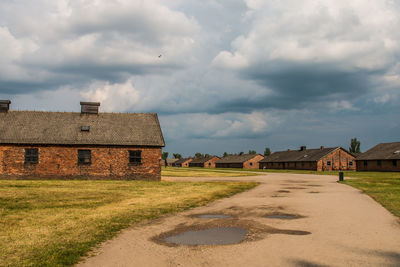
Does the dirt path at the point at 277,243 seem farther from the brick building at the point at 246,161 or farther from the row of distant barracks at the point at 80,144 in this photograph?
the brick building at the point at 246,161

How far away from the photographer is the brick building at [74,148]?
28.4m

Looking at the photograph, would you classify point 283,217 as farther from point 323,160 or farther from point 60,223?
point 323,160

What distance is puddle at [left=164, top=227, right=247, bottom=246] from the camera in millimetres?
7273

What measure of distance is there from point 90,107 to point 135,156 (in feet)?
25.6

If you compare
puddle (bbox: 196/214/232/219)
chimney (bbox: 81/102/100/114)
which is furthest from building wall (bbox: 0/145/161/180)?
puddle (bbox: 196/214/232/219)

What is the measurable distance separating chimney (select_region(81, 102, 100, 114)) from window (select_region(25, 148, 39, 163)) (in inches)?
247

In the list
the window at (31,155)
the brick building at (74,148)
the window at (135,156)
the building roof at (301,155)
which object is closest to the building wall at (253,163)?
the building roof at (301,155)

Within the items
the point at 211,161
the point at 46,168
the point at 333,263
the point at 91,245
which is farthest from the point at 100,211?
the point at 211,161

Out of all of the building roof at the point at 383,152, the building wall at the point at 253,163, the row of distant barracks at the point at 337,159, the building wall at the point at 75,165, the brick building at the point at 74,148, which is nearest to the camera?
the building wall at the point at 75,165

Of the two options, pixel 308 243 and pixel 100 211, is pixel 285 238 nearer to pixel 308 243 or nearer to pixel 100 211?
pixel 308 243

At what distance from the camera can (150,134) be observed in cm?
3117

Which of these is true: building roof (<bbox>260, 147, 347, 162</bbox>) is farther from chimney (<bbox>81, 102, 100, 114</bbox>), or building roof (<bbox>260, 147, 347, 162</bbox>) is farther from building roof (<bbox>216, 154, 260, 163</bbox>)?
chimney (<bbox>81, 102, 100, 114</bbox>)

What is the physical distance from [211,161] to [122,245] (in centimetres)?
12607

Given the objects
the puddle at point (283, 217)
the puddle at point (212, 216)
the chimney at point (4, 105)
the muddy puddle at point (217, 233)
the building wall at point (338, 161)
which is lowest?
the puddle at point (212, 216)
